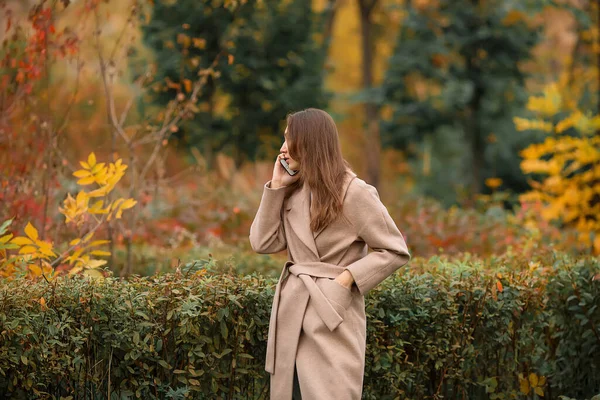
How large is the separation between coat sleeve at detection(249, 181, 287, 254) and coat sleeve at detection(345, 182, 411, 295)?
1.18 feet

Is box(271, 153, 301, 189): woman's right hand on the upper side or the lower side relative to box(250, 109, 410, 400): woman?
upper

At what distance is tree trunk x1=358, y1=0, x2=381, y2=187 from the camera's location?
49.0 ft

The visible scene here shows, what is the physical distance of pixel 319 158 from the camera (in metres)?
3.53

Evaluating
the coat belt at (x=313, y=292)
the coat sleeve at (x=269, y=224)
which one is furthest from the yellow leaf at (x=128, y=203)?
the coat belt at (x=313, y=292)

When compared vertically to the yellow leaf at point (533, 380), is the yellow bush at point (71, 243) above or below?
above

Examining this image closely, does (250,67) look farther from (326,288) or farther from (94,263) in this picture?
(326,288)

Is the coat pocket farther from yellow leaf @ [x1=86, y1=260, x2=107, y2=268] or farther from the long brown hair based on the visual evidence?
yellow leaf @ [x1=86, y1=260, x2=107, y2=268]

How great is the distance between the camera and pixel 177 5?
11.1 meters

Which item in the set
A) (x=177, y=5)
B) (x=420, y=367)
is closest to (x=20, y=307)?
(x=420, y=367)

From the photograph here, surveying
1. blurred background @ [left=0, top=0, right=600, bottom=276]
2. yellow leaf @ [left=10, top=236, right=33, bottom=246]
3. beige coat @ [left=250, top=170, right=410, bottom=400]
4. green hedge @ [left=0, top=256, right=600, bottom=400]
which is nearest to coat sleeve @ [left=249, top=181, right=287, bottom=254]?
beige coat @ [left=250, top=170, right=410, bottom=400]

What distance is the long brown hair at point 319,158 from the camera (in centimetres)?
352

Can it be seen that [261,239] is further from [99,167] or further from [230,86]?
[230,86]

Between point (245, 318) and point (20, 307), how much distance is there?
3.51 feet

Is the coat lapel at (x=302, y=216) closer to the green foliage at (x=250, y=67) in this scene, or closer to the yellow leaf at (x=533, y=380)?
the yellow leaf at (x=533, y=380)
